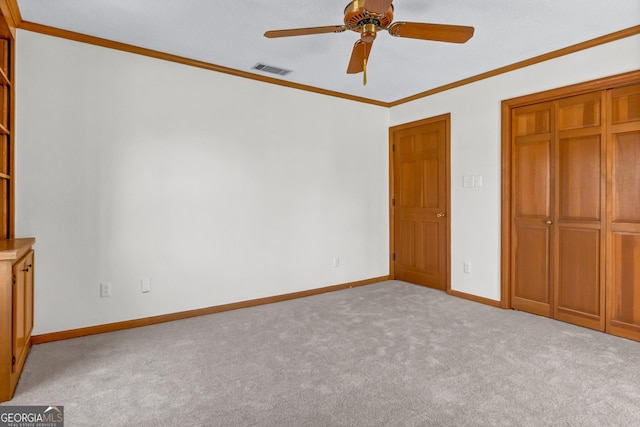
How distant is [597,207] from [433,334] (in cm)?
183

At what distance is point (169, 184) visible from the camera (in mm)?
3398

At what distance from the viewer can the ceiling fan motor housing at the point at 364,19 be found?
80.5 inches

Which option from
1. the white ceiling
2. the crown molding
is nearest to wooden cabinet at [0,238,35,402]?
the crown molding

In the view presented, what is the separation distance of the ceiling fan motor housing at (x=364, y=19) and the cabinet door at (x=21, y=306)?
8.02 feet

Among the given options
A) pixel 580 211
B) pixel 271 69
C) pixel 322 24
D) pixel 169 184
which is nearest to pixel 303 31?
pixel 322 24

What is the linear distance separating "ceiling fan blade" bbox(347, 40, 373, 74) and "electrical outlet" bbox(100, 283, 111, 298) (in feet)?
9.05

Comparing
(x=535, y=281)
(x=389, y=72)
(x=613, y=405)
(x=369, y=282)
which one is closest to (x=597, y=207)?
(x=535, y=281)

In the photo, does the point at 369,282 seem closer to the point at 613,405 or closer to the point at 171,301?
the point at 171,301

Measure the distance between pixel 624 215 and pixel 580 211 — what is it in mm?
317

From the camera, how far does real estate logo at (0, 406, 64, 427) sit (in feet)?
6.08

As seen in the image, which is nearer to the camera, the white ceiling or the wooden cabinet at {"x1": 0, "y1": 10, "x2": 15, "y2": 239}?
the white ceiling

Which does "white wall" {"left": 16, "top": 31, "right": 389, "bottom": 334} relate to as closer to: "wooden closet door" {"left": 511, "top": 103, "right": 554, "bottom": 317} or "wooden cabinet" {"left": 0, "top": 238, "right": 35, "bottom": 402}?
"wooden cabinet" {"left": 0, "top": 238, "right": 35, "bottom": 402}

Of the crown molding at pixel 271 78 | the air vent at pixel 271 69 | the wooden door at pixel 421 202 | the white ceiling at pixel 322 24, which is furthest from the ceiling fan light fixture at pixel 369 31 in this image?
the wooden door at pixel 421 202

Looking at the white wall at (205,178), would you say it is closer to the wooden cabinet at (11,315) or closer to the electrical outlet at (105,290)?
the electrical outlet at (105,290)
